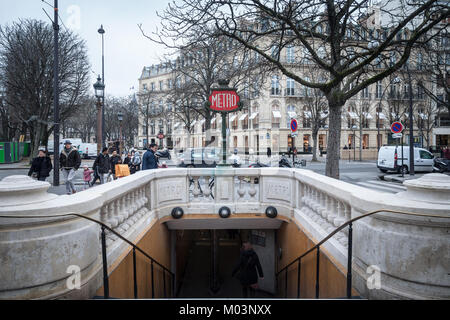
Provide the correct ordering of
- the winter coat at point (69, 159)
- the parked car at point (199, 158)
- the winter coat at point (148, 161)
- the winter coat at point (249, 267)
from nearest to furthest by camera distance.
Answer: the winter coat at point (249, 267)
the winter coat at point (148, 161)
the winter coat at point (69, 159)
the parked car at point (199, 158)

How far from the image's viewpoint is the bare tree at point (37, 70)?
2012cm

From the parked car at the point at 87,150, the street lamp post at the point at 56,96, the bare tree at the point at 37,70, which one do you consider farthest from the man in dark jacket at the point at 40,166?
the parked car at the point at 87,150

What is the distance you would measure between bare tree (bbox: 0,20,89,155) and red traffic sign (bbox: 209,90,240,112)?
17.6m

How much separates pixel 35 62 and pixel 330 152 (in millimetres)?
23439

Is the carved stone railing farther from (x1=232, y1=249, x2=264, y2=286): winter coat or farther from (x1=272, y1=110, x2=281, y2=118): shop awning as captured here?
(x1=272, y1=110, x2=281, y2=118): shop awning

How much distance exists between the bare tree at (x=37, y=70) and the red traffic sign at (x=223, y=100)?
17614 mm

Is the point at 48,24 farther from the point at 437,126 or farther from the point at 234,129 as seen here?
the point at 437,126

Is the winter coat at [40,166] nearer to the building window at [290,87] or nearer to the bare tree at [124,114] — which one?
the building window at [290,87]

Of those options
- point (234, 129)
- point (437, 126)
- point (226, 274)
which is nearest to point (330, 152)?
point (226, 274)

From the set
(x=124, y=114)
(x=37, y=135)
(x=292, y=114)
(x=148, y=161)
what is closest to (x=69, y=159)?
(x=148, y=161)

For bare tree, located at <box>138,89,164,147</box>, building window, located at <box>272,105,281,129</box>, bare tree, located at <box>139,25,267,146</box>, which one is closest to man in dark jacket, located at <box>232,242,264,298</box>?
bare tree, located at <box>139,25,267,146</box>

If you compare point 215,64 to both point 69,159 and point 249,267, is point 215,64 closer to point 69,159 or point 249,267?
point 69,159
